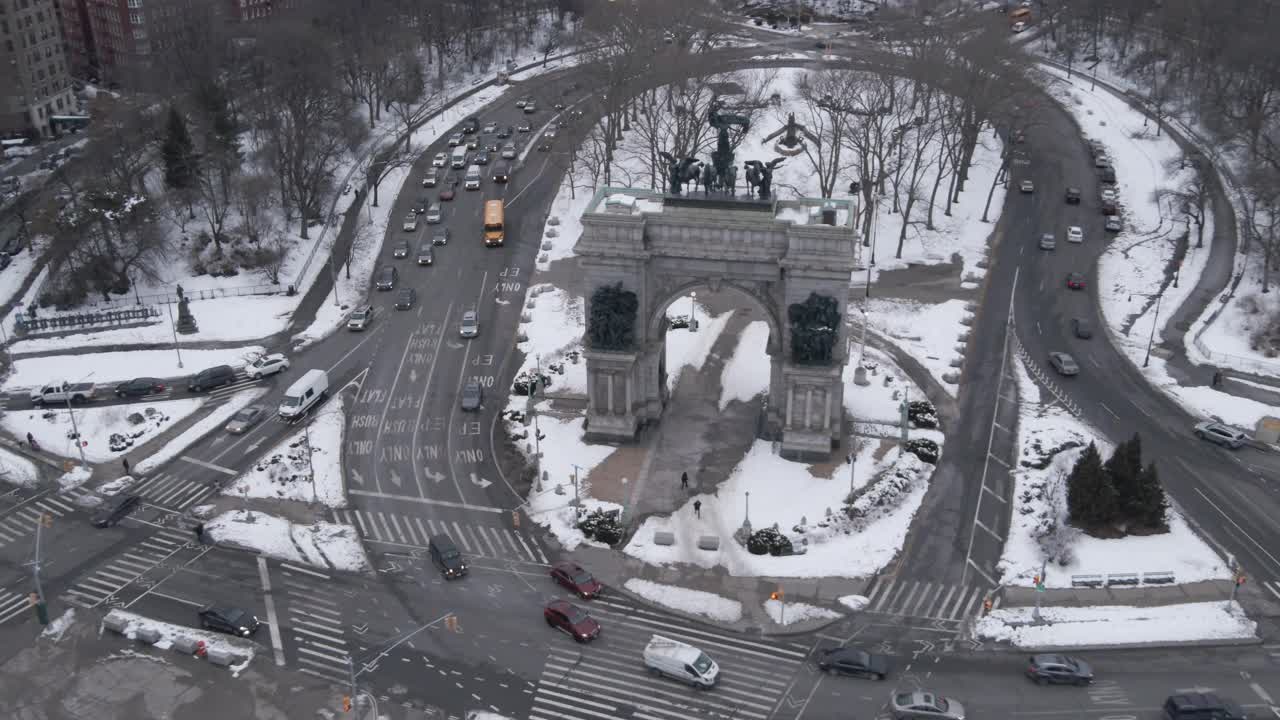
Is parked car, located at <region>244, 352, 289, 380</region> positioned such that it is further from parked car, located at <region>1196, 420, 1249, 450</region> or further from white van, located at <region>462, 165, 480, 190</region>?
parked car, located at <region>1196, 420, 1249, 450</region>

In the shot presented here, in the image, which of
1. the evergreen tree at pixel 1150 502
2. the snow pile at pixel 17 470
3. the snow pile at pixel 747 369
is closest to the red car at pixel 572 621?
the snow pile at pixel 747 369

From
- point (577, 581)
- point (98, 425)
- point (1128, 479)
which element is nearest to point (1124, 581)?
point (1128, 479)

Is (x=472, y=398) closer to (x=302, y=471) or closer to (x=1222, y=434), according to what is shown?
(x=302, y=471)

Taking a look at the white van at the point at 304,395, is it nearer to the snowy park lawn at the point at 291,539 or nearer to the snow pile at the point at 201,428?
the snow pile at the point at 201,428

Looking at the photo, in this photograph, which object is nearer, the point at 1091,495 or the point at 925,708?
the point at 925,708

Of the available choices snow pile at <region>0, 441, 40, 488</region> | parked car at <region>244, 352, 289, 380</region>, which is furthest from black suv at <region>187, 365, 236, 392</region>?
snow pile at <region>0, 441, 40, 488</region>

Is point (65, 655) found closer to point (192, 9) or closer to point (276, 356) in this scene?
point (276, 356)
